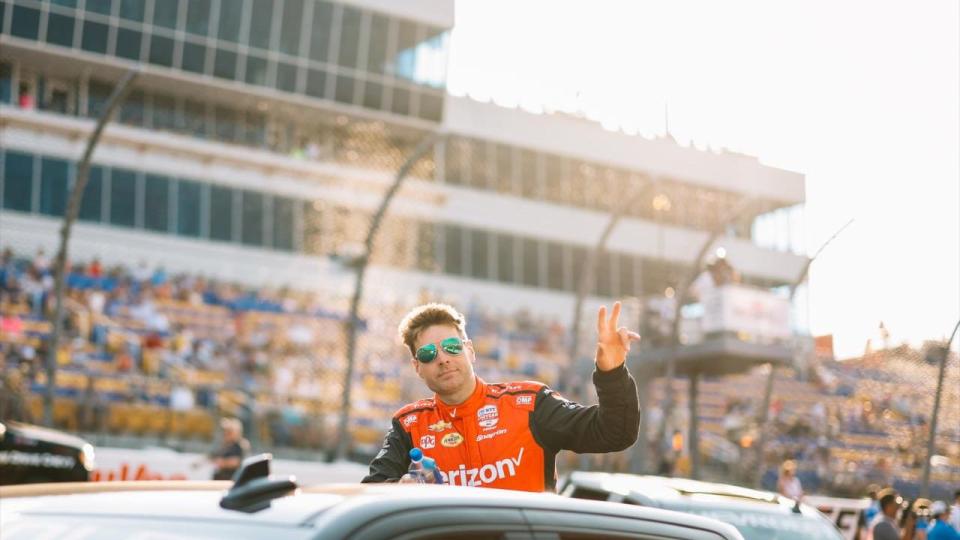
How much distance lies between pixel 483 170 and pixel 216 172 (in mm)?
8423

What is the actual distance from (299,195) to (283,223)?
0.91 m

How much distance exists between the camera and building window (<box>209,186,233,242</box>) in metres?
32.7

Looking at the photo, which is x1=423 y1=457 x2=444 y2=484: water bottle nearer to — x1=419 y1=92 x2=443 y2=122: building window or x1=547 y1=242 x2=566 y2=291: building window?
x1=419 y1=92 x2=443 y2=122: building window

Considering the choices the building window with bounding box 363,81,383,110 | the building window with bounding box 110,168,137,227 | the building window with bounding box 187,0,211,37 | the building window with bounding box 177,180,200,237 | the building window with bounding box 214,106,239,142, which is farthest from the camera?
the building window with bounding box 363,81,383,110

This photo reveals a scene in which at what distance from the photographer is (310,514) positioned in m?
2.21

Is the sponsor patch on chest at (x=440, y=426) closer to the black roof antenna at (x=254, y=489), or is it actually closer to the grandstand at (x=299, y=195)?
the black roof antenna at (x=254, y=489)

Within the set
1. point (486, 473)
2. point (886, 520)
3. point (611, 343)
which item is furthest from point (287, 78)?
point (611, 343)

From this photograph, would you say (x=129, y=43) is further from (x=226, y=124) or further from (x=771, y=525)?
(x=771, y=525)

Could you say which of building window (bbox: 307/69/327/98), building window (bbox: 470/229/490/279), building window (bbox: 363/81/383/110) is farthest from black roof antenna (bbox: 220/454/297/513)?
building window (bbox: 470/229/490/279)

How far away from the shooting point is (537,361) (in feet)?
91.9

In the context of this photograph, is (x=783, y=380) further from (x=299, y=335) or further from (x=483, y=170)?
(x=483, y=170)

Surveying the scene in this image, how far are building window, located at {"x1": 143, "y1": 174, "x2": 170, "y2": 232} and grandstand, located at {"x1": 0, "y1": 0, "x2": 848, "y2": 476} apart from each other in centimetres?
6

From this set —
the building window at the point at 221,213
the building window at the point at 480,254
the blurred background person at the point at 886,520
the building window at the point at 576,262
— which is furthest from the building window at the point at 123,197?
the blurred background person at the point at 886,520

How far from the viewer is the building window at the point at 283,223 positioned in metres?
33.4
